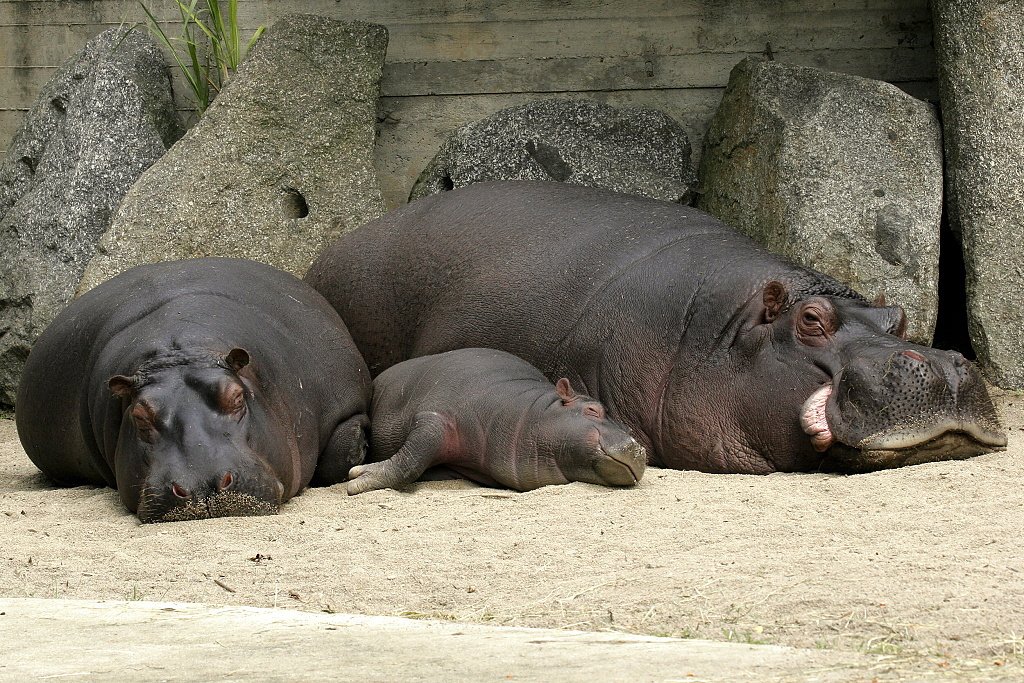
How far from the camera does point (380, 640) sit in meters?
3.08

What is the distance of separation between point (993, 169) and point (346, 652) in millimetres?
5322

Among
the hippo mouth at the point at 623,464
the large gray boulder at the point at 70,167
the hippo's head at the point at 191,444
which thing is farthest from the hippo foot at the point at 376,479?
the large gray boulder at the point at 70,167

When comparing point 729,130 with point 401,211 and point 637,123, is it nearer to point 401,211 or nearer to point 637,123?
point 637,123

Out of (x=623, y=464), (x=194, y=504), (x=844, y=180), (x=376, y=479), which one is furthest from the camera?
(x=844, y=180)

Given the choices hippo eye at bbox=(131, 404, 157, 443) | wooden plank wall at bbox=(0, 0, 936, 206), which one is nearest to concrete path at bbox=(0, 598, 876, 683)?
hippo eye at bbox=(131, 404, 157, 443)

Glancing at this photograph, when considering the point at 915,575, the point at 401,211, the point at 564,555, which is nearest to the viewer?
the point at 915,575

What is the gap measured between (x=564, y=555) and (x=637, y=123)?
447 centimetres

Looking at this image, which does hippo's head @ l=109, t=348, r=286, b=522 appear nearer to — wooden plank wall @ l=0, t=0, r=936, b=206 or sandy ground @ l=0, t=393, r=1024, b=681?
sandy ground @ l=0, t=393, r=1024, b=681

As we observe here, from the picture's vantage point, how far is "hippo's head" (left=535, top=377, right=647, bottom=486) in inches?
201

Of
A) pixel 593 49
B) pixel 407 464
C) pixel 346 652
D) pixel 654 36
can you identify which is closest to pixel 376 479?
pixel 407 464

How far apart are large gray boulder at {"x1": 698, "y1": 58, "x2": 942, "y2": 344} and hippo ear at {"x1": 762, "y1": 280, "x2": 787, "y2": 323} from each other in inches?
70.6

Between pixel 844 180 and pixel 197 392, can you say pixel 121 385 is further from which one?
pixel 844 180

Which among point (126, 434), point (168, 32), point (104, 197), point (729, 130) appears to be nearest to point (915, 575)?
point (126, 434)

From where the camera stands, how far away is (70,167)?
8.52 meters
